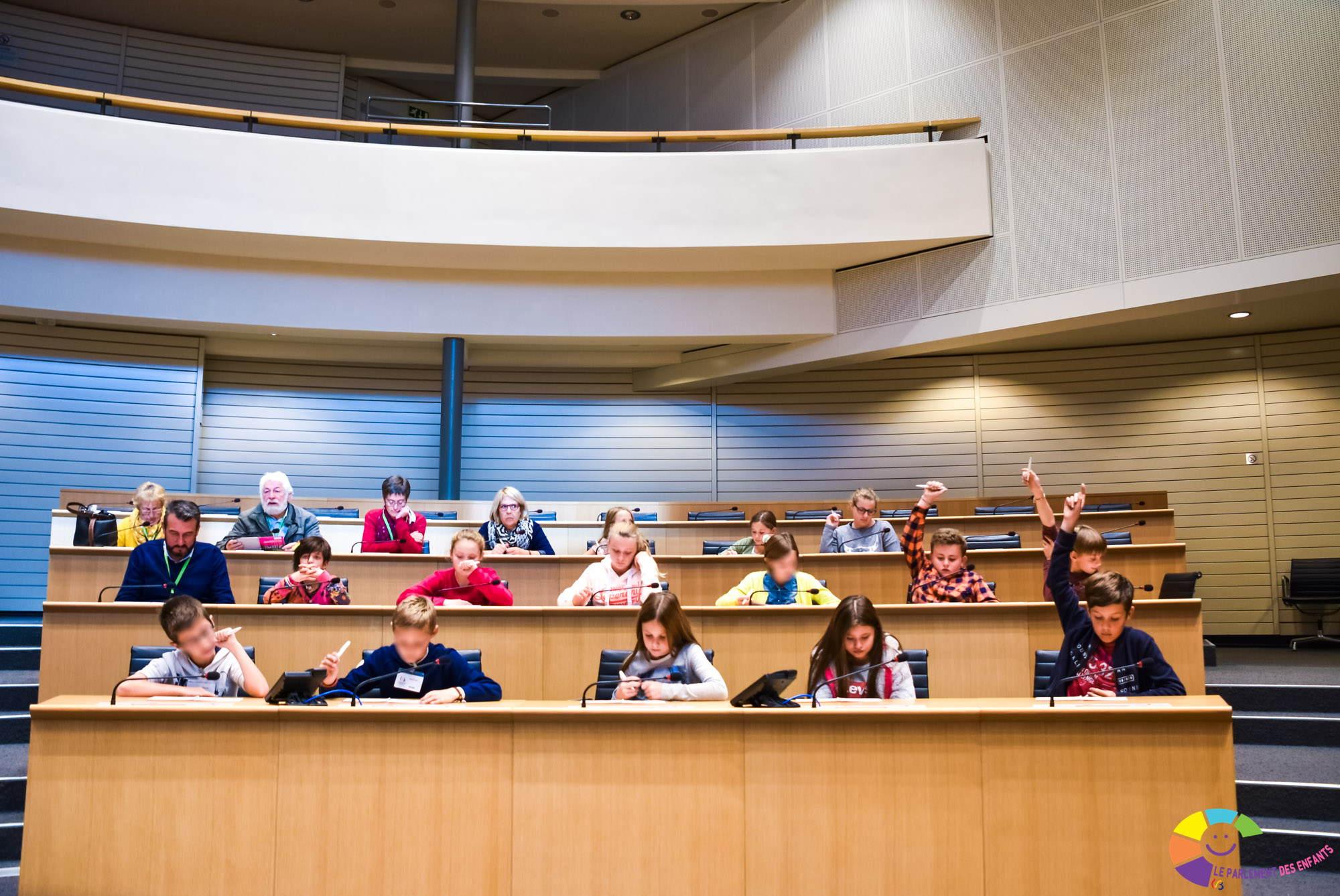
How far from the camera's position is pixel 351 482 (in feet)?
33.2

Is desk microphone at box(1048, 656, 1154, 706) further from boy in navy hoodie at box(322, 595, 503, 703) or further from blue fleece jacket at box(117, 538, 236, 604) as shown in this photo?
blue fleece jacket at box(117, 538, 236, 604)

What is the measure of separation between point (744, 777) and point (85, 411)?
28.9 feet

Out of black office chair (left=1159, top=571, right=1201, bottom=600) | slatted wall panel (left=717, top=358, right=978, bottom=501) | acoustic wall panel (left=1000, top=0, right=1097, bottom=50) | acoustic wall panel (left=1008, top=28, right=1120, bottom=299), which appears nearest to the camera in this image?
black office chair (left=1159, top=571, right=1201, bottom=600)

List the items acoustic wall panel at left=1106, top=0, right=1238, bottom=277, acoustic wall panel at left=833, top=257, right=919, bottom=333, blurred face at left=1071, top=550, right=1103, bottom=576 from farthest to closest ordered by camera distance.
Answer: acoustic wall panel at left=833, top=257, right=919, bottom=333 → acoustic wall panel at left=1106, top=0, right=1238, bottom=277 → blurred face at left=1071, top=550, right=1103, bottom=576

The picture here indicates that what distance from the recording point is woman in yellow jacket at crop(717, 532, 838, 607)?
4473mm

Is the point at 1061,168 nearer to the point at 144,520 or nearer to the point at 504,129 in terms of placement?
the point at 504,129

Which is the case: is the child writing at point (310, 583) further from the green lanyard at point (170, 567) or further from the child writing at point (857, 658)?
the child writing at point (857, 658)

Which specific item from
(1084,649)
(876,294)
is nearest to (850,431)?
(876,294)

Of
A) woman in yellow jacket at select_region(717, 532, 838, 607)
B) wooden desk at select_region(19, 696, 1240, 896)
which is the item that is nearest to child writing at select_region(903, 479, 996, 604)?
woman in yellow jacket at select_region(717, 532, 838, 607)

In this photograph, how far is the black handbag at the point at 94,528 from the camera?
559 centimetres

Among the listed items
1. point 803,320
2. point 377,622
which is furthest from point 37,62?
point 377,622

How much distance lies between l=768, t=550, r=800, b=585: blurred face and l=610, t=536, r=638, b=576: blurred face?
667mm

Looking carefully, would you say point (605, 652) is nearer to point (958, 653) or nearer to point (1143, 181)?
point (958, 653)

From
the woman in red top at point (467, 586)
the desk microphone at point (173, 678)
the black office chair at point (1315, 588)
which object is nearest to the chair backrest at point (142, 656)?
the desk microphone at point (173, 678)
